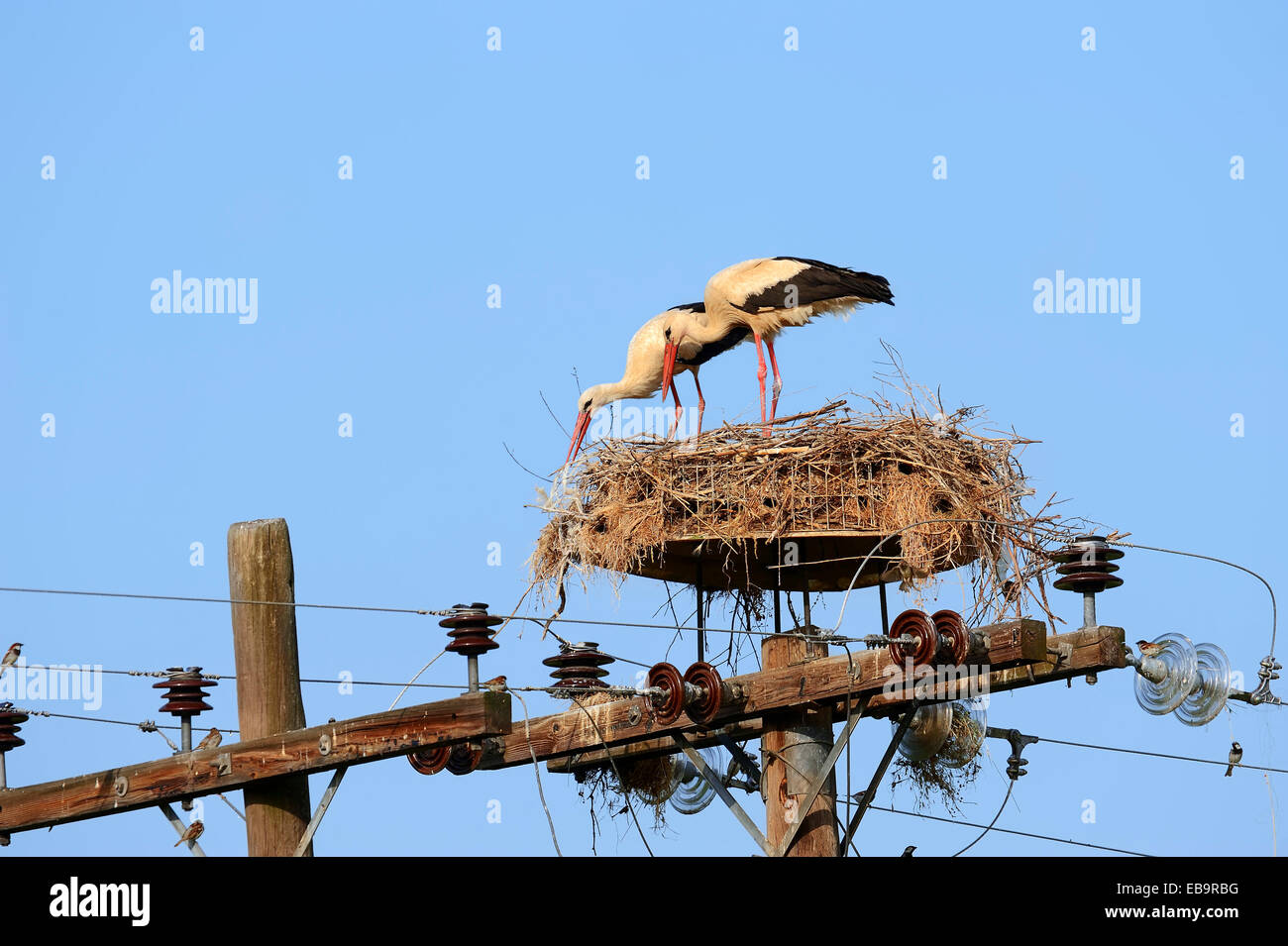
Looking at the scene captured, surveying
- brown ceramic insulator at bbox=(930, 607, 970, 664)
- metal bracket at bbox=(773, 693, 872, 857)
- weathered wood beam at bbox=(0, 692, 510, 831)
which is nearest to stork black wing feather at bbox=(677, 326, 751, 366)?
metal bracket at bbox=(773, 693, 872, 857)

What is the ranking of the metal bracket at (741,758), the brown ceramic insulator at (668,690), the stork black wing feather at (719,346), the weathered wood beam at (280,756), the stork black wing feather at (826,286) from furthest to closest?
the stork black wing feather at (719,346)
the stork black wing feather at (826,286)
the metal bracket at (741,758)
the brown ceramic insulator at (668,690)
the weathered wood beam at (280,756)

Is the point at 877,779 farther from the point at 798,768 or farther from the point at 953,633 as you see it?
the point at 953,633

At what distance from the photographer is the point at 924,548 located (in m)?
9.25

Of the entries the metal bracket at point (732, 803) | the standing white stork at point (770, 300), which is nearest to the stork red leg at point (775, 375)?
the standing white stork at point (770, 300)

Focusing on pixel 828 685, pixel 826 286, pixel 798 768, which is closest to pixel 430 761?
pixel 828 685

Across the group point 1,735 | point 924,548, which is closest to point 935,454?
point 924,548

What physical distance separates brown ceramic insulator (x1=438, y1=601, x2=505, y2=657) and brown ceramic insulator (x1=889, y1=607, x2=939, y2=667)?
1732mm

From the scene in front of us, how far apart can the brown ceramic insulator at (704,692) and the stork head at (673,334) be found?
564 centimetres

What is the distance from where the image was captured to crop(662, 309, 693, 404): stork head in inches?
550

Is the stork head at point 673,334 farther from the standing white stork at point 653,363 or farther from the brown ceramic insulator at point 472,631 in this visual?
the brown ceramic insulator at point 472,631

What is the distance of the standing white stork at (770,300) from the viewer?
42.6 ft

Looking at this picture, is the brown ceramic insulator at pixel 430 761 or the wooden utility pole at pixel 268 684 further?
the brown ceramic insulator at pixel 430 761
